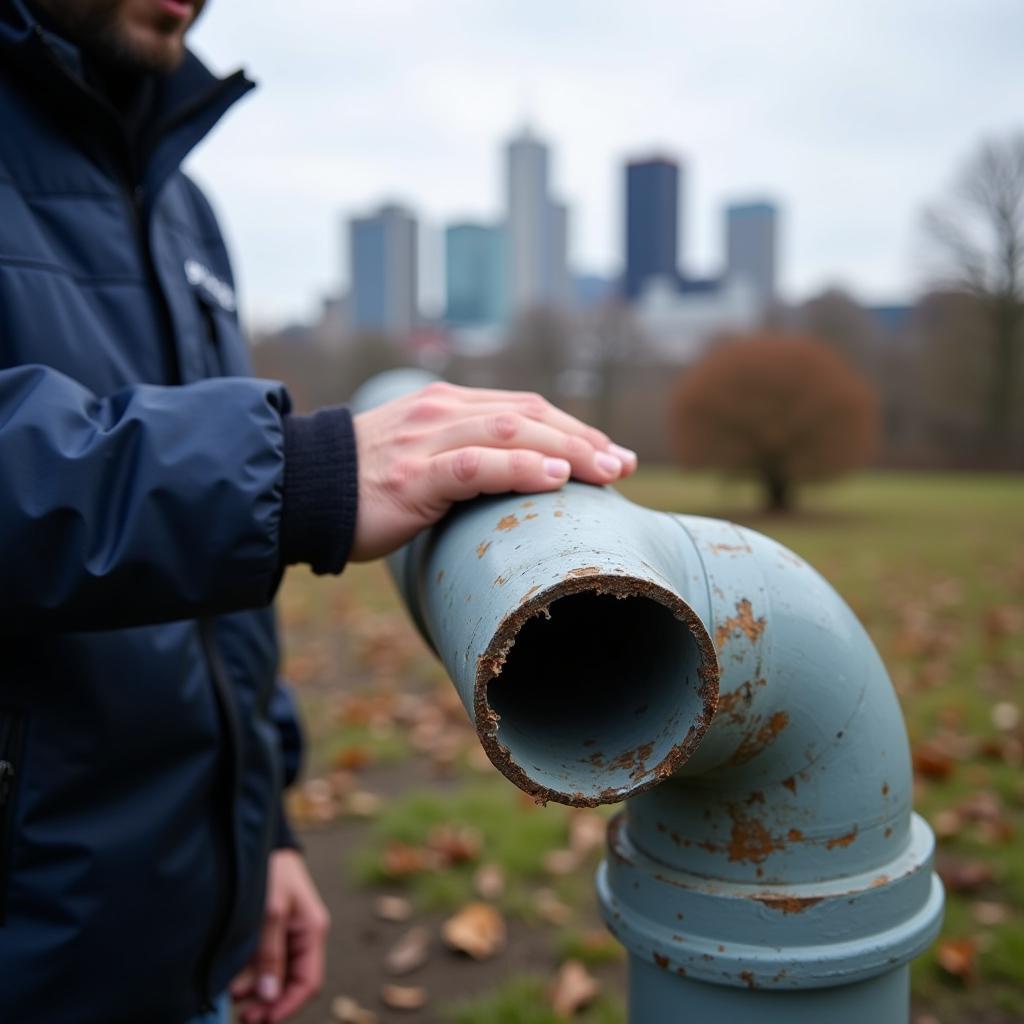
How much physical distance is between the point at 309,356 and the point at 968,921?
1677 inches

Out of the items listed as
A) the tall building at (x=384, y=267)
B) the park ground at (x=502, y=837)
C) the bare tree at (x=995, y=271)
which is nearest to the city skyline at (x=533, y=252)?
the tall building at (x=384, y=267)

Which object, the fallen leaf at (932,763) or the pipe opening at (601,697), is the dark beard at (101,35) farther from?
the fallen leaf at (932,763)

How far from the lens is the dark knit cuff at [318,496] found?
1.09m

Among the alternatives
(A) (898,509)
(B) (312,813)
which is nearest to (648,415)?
(A) (898,509)

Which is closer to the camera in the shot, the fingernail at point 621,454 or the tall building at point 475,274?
the fingernail at point 621,454

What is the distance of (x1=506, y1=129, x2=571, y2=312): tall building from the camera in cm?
12656

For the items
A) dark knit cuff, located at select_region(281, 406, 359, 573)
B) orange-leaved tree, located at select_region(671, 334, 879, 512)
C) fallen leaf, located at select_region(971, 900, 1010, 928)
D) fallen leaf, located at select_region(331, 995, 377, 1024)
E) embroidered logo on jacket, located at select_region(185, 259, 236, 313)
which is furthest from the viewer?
orange-leaved tree, located at select_region(671, 334, 879, 512)

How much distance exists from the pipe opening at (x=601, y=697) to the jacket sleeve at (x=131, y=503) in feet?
0.96

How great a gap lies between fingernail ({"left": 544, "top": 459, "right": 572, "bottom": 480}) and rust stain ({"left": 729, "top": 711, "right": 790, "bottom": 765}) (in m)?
0.32

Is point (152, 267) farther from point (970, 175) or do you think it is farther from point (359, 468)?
point (970, 175)

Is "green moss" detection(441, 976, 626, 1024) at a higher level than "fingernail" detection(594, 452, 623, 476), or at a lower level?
lower

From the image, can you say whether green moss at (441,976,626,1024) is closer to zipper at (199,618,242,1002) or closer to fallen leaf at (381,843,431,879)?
fallen leaf at (381,843,431,879)

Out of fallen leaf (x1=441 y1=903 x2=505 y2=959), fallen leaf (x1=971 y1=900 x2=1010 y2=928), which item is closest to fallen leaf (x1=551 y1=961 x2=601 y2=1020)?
fallen leaf (x1=441 y1=903 x2=505 y2=959)

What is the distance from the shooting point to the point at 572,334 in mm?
44719
